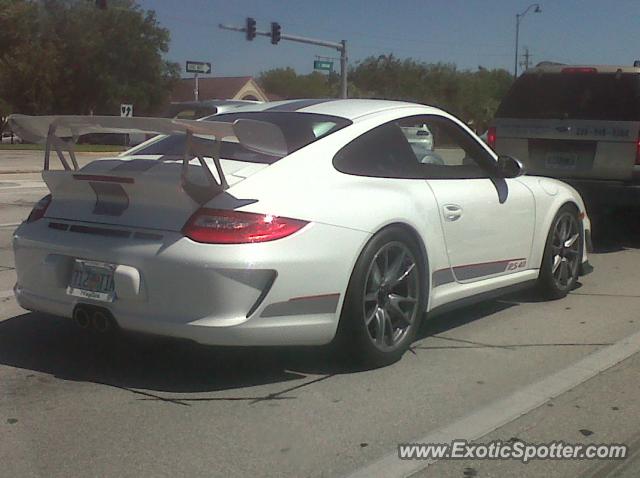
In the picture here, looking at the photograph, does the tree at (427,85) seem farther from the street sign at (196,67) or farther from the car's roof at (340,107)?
the car's roof at (340,107)

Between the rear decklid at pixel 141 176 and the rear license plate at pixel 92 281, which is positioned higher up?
the rear decklid at pixel 141 176

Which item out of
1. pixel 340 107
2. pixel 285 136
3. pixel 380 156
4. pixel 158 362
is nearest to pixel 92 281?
pixel 158 362

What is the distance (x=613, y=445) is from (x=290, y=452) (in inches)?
58.4

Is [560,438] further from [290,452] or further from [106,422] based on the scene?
[106,422]

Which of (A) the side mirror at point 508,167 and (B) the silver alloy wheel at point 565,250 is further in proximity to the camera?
(B) the silver alloy wheel at point 565,250

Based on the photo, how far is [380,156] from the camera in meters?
5.07

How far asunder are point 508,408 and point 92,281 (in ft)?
7.37

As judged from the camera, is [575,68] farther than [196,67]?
No

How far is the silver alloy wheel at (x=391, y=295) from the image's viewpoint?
471 centimetres

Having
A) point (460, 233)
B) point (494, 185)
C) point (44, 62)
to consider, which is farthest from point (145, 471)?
point (44, 62)

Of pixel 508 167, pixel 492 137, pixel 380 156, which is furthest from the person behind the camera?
pixel 492 137

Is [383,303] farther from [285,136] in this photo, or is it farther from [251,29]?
[251,29]

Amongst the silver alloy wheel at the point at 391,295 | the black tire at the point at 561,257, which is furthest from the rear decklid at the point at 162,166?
the black tire at the point at 561,257

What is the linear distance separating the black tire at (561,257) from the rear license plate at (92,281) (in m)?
3.46
